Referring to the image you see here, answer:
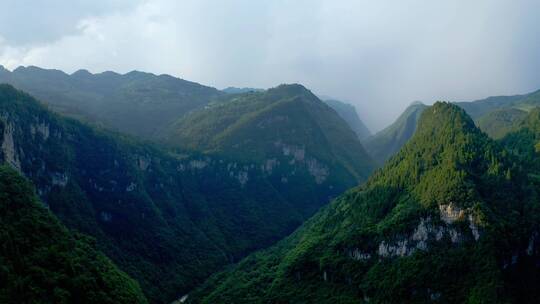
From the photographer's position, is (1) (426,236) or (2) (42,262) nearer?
(2) (42,262)

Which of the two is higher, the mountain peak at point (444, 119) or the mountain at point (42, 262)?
the mountain peak at point (444, 119)

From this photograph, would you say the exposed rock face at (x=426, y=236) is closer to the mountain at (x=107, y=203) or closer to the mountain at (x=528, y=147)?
the mountain at (x=528, y=147)

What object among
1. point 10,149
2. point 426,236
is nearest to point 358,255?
point 426,236

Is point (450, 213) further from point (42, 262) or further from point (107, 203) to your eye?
point (107, 203)

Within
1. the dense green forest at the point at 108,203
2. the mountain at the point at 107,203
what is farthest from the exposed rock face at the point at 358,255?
the dense green forest at the point at 108,203

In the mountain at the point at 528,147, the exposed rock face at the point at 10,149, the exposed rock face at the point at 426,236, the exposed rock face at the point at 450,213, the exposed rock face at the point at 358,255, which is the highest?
the exposed rock face at the point at 10,149

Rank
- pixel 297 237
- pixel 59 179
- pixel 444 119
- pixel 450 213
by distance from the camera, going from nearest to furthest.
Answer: pixel 450 213, pixel 59 179, pixel 444 119, pixel 297 237

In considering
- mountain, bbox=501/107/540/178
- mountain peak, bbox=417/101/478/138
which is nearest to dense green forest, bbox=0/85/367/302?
mountain peak, bbox=417/101/478/138
